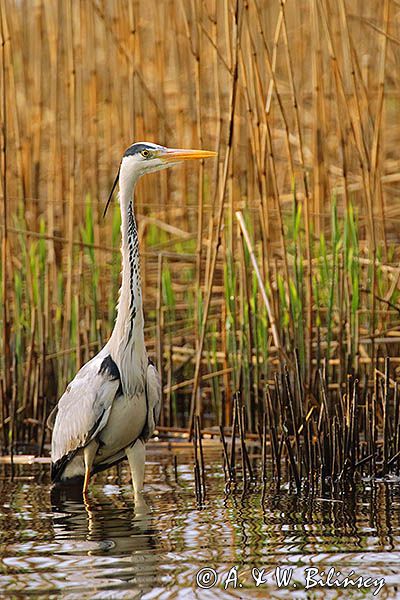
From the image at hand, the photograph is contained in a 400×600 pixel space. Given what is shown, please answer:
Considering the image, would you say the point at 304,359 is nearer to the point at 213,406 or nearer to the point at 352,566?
the point at 213,406

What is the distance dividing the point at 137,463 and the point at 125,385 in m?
0.38

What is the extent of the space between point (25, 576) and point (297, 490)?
154 centimetres

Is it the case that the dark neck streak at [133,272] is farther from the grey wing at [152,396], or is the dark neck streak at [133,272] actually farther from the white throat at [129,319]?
the grey wing at [152,396]

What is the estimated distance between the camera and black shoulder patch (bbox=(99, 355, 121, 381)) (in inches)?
199

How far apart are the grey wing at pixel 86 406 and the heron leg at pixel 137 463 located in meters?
0.23

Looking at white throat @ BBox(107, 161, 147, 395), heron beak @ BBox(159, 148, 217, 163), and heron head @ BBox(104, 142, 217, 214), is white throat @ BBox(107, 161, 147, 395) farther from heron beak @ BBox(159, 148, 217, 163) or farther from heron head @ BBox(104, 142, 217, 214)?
heron beak @ BBox(159, 148, 217, 163)

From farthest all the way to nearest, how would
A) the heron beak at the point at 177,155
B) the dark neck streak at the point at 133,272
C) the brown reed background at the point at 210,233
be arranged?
the brown reed background at the point at 210,233, the heron beak at the point at 177,155, the dark neck streak at the point at 133,272

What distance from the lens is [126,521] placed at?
14.8ft

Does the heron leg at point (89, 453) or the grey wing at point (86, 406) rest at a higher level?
the grey wing at point (86, 406)

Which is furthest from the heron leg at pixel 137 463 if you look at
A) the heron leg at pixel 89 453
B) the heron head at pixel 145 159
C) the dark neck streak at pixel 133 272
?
the heron head at pixel 145 159

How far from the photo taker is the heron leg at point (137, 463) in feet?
16.7

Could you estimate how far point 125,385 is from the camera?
5098 mm

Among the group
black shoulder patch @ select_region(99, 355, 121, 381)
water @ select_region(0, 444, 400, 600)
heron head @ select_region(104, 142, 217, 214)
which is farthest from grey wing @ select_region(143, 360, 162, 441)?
heron head @ select_region(104, 142, 217, 214)

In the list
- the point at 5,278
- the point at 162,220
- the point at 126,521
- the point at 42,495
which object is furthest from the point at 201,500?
the point at 162,220
